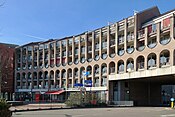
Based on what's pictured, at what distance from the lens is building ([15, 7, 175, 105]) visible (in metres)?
45.6

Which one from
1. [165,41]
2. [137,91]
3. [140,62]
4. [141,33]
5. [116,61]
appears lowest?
[137,91]

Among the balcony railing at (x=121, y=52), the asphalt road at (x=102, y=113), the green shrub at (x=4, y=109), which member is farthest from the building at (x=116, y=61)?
the green shrub at (x=4, y=109)

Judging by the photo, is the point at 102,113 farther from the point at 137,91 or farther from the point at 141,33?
the point at 137,91

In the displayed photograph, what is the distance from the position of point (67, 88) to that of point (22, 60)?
20.6 m

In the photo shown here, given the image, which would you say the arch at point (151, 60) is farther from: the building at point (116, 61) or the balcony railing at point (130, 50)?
the balcony railing at point (130, 50)

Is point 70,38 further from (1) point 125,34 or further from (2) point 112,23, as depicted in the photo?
(1) point 125,34

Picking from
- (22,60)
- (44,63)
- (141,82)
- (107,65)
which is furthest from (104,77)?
(22,60)

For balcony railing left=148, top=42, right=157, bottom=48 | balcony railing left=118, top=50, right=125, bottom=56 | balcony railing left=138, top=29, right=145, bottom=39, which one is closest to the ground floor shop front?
balcony railing left=118, top=50, right=125, bottom=56

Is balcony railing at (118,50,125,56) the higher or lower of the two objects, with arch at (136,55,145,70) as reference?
higher

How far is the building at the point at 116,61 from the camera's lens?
45625 mm

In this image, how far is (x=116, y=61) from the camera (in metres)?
53.3

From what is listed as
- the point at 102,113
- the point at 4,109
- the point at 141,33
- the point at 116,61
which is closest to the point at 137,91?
the point at 116,61

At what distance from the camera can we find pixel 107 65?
2179 inches

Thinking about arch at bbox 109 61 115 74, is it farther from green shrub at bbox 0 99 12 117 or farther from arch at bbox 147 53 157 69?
green shrub at bbox 0 99 12 117
